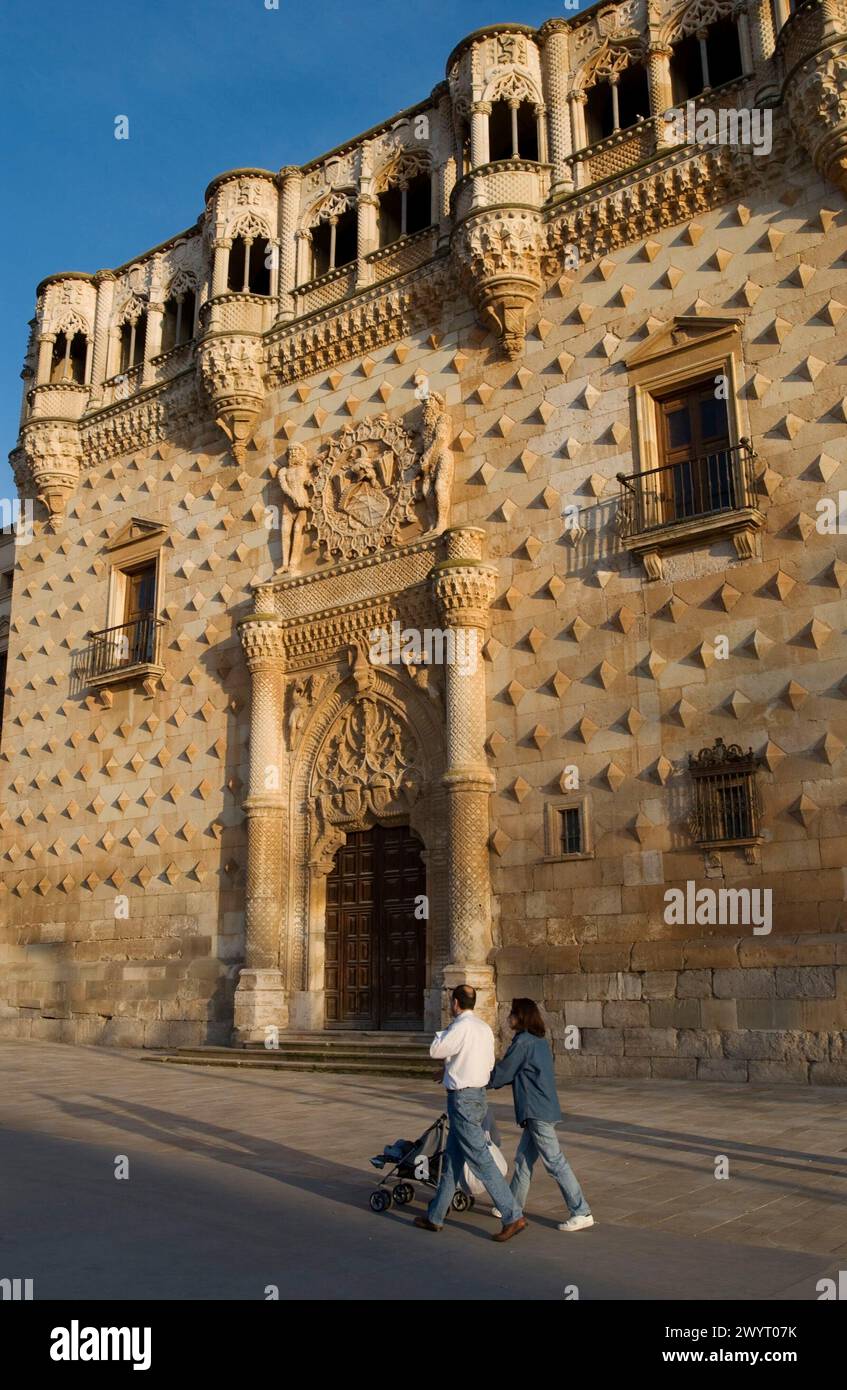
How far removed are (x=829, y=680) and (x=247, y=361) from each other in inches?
471

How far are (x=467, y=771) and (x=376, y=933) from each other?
323 centimetres

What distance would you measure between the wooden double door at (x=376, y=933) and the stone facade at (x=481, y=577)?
32 cm

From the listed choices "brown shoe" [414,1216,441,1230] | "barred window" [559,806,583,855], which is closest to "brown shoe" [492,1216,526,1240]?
"brown shoe" [414,1216,441,1230]

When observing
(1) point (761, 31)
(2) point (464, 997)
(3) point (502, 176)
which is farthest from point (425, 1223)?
(1) point (761, 31)

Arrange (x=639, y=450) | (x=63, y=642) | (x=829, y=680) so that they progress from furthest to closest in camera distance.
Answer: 1. (x=63, y=642)
2. (x=639, y=450)
3. (x=829, y=680)

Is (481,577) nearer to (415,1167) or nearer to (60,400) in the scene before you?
(415,1167)

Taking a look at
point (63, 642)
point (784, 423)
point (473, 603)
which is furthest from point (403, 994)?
point (63, 642)

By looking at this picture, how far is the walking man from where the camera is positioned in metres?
6.34

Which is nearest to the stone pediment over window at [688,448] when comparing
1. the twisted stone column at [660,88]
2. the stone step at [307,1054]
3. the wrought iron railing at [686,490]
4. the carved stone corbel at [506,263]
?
the wrought iron railing at [686,490]

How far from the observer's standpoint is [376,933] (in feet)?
56.3

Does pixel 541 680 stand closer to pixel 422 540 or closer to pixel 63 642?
pixel 422 540

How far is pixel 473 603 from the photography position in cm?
1611

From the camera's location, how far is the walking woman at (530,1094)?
662 centimetres

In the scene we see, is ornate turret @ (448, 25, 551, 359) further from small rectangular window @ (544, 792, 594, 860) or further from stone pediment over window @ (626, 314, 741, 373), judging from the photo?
small rectangular window @ (544, 792, 594, 860)
